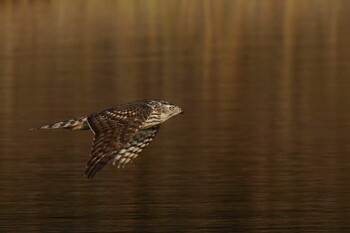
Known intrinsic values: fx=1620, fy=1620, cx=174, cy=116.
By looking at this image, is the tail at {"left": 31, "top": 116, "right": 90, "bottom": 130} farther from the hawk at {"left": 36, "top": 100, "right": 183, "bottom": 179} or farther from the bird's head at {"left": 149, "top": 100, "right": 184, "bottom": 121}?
the bird's head at {"left": 149, "top": 100, "right": 184, "bottom": 121}

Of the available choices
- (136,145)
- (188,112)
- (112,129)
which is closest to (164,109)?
(136,145)

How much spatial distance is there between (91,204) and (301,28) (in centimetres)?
2074

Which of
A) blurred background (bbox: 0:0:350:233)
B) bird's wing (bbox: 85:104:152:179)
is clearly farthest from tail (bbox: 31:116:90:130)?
blurred background (bbox: 0:0:350:233)

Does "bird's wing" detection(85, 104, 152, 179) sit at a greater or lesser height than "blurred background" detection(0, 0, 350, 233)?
greater

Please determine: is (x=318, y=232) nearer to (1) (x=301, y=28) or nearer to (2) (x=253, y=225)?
(2) (x=253, y=225)

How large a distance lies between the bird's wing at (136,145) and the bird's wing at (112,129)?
1.60 feet

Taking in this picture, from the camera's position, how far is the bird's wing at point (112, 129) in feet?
41.9

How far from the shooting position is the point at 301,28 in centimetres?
3688

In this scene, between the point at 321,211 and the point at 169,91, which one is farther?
the point at 169,91

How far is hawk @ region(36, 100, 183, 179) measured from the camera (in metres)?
12.9

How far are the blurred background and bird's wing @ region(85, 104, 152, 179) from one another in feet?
5.94

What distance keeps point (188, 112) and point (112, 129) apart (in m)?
10.2

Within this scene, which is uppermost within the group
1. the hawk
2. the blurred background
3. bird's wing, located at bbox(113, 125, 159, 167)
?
the hawk

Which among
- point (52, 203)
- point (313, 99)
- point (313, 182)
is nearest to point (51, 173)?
point (52, 203)
